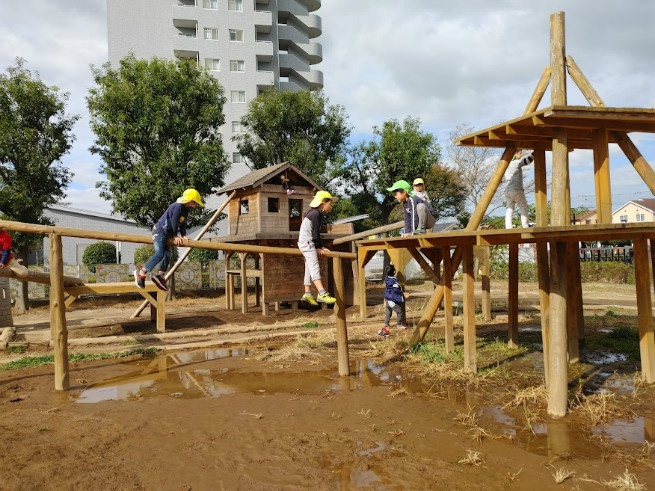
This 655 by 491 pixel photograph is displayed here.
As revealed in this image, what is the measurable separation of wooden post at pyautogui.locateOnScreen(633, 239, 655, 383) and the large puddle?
0.35 metres

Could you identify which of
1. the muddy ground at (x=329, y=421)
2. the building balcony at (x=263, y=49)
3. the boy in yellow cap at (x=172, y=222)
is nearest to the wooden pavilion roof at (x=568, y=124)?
the muddy ground at (x=329, y=421)

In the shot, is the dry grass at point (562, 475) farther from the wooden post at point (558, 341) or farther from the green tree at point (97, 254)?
the green tree at point (97, 254)

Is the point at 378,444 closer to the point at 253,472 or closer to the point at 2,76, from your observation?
the point at 253,472

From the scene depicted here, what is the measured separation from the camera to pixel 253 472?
4.48 metres

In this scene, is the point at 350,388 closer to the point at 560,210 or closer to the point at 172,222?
the point at 560,210

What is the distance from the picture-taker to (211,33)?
46.6m

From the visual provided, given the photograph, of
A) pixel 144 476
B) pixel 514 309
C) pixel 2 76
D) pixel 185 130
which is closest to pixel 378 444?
pixel 144 476

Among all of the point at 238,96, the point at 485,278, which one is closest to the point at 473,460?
the point at 485,278

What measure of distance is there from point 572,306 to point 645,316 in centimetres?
115

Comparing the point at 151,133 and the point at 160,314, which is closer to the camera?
the point at 160,314

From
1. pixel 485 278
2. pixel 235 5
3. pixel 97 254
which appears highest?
pixel 235 5

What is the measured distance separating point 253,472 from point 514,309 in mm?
6335

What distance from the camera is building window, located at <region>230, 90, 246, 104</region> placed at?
1852 inches

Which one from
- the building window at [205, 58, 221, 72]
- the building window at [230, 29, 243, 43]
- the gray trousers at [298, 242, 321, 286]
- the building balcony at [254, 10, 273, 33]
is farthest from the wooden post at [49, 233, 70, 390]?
the building balcony at [254, 10, 273, 33]
